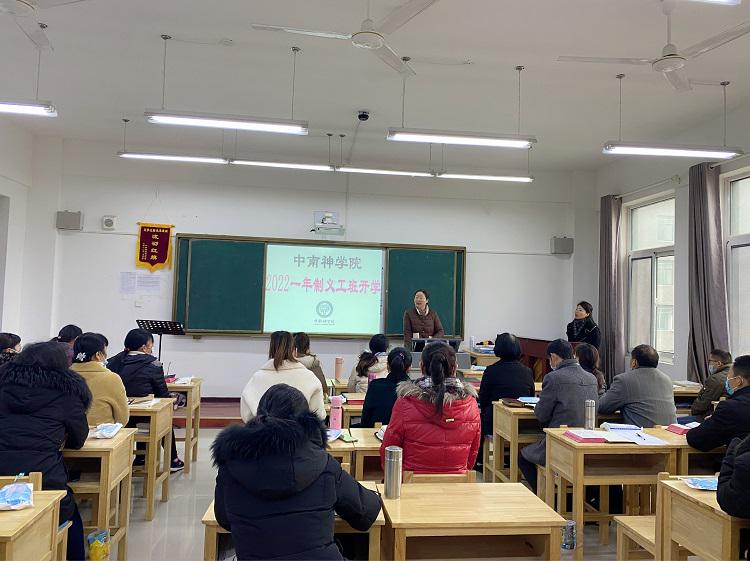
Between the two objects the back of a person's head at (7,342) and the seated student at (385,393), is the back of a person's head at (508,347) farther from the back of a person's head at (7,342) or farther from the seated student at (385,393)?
the back of a person's head at (7,342)

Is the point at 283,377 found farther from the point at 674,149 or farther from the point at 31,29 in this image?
the point at 674,149

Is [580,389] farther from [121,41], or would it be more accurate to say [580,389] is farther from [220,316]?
[220,316]

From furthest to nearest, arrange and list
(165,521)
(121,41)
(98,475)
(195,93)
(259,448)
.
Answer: (195,93) → (121,41) → (165,521) → (98,475) → (259,448)

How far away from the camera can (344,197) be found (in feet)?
27.4

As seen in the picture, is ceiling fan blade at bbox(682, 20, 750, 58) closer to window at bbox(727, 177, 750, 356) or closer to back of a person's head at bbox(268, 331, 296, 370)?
back of a person's head at bbox(268, 331, 296, 370)

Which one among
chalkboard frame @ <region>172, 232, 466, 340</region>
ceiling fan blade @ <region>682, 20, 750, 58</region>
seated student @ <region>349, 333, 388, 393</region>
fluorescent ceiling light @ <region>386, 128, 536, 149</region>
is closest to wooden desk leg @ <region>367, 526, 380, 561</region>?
seated student @ <region>349, 333, 388, 393</region>

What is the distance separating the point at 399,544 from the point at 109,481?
5.70 ft

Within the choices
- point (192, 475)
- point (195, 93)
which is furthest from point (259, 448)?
point (195, 93)

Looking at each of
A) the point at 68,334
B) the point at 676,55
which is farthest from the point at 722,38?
the point at 68,334

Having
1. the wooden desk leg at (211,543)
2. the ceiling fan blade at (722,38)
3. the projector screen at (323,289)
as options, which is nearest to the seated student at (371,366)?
the wooden desk leg at (211,543)

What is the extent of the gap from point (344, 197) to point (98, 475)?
582 centimetres

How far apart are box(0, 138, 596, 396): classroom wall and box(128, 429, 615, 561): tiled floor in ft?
11.4

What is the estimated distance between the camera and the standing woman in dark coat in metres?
7.34

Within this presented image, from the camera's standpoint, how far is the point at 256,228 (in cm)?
812
